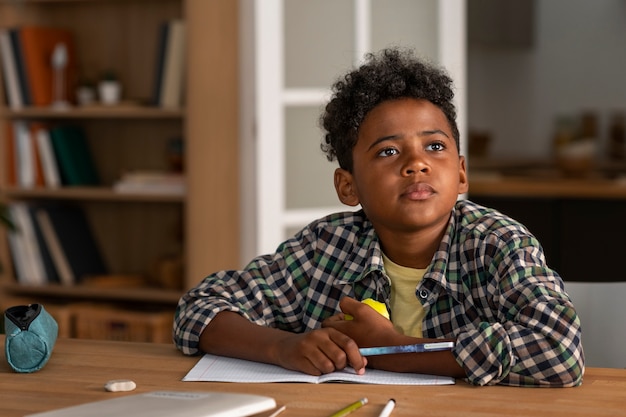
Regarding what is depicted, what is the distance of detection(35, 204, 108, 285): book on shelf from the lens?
3.92 m

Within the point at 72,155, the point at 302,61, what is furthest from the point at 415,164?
the point at 72,155

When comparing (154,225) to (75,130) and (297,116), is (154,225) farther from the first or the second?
(297,116)

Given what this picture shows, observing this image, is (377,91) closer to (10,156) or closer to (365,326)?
(365,326)

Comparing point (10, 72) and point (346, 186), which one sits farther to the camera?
point (10, 72)

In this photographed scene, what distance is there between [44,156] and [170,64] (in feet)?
2.15

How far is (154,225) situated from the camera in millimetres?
4094

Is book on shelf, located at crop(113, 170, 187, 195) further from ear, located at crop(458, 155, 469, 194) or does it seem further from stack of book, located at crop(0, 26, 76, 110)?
ear, located at crop(458, 155, 469, 194)

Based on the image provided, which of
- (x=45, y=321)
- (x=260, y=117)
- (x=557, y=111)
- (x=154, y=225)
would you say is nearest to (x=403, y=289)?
(x=45, y=321)

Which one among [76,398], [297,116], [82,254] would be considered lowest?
[82,254]

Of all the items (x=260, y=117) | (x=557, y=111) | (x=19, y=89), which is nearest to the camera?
(x=260, y=117)

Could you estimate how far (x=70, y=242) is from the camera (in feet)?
13.0

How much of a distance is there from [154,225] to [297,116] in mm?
1071

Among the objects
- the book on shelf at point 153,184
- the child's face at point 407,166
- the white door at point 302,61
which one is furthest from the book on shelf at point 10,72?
the child's face at point 407,166

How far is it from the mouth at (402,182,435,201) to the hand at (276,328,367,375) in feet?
0.85
